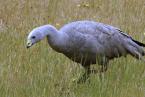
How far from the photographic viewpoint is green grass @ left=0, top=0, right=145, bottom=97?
6223 millimetres

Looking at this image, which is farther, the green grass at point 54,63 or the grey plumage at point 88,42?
the grey plumage at point 88,42

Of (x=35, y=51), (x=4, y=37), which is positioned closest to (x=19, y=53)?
(x=35, y=51)

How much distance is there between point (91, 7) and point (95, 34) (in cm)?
410

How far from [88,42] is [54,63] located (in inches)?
26.0

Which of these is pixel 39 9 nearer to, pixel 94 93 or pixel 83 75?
pixel 83 75

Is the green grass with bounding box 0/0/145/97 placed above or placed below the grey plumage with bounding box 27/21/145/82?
below

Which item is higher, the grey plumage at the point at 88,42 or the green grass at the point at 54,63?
the grey plumage at the point at 88,42

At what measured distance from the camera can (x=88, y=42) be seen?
6.64 m

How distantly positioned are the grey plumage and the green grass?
0.55ft

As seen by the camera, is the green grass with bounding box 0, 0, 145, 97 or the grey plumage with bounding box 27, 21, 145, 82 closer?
the green grass with bounding box 0, 0, 145, 97

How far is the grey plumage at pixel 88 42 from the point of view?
639 cm

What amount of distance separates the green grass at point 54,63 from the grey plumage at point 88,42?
0.17m

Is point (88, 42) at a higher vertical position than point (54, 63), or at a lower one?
higher

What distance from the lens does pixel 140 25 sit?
928cm
